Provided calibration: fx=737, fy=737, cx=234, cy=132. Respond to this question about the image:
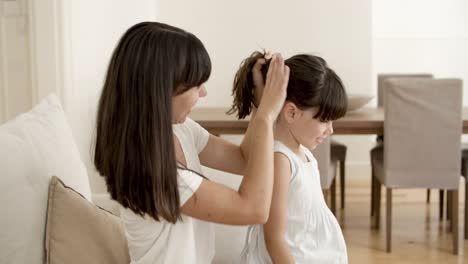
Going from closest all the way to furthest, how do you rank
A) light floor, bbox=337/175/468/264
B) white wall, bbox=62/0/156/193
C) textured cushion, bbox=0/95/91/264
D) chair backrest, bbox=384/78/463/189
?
textured cushion, bbox=0/95/91/264, white wall, bbox=62/0/156/193, chair backrest, bbox=384/78/463/189, light floor, bbox=337/175/468/264

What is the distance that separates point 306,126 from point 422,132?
208cm

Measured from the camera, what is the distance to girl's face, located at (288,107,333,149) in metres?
1.82

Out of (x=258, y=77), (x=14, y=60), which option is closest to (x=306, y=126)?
(x=258, y=77)

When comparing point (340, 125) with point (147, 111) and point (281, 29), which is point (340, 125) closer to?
point (281, 29)

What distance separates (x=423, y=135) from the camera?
3.76 m

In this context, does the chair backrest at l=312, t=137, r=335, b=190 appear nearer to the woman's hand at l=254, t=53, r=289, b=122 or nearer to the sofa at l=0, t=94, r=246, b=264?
the sofa at l=0, t=94, r=246, b=264

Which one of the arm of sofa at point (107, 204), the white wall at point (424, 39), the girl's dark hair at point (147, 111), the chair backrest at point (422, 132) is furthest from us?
the white wall at point (424, 39)

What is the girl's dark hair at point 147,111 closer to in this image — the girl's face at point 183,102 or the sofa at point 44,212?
the girl's face at point 183,102

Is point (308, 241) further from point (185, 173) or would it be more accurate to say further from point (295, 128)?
point (185, 173)

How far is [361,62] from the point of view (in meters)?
5.52

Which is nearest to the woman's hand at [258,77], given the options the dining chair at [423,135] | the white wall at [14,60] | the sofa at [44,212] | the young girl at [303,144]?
the young girl at [303,144]

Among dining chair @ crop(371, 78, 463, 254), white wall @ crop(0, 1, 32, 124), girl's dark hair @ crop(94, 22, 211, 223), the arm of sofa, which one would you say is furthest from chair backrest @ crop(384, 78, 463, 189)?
girl's dark hair @ crop(94, 22, 211, 223)

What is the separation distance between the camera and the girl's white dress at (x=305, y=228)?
1.78 meters

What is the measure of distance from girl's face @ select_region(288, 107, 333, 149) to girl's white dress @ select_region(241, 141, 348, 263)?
5 cm
